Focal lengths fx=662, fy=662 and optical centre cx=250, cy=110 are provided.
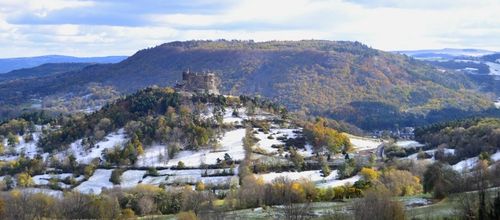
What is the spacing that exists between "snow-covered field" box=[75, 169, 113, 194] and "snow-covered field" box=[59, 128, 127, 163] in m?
10.1

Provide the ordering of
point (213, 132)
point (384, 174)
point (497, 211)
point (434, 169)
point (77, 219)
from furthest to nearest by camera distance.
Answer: point (213, 132), point (384, 174), point (434, 169), point (77, 219), point (497, 211)

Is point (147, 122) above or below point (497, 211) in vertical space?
below

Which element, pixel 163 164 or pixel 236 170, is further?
pixel 163 164

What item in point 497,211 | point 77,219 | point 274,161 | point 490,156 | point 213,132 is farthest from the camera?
point 213,132

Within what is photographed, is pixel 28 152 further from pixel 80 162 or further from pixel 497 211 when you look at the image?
pixel 497 211

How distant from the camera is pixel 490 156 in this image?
147250 millimetres

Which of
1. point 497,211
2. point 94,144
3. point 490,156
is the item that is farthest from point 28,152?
point 497,211

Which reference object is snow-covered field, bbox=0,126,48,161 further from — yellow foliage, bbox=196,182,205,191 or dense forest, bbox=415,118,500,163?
dense forest, bbox=415,118,500,163

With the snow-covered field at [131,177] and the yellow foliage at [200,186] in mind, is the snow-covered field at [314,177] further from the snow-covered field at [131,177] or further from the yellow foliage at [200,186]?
the snow-covered field at [131,177]

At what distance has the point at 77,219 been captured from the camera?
9225cm

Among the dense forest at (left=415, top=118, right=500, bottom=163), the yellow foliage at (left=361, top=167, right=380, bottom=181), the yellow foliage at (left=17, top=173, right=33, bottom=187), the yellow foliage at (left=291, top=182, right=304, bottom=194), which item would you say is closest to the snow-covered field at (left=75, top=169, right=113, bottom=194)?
the yellow foliage at (left=17, top=173, right=33, bottom=187)

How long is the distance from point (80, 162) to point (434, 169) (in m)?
102

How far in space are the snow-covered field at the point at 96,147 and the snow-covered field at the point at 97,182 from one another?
10.1 meters

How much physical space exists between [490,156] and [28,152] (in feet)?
406
